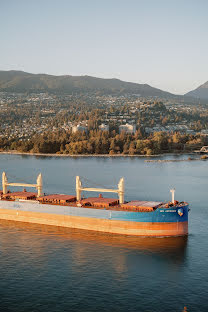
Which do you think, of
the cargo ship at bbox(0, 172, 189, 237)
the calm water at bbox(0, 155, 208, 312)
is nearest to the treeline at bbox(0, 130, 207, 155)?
the cargo ship at bbox(0, 172, 189, 237)

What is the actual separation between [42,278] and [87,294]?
9.01ft

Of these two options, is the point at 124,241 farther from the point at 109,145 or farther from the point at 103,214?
the point at 109,145

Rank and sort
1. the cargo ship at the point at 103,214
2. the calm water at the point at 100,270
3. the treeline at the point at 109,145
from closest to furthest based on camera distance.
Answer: the calm water at the point at 100,270 < the cargo ship at the point at 103,214 < the treeline at the point at 109,145

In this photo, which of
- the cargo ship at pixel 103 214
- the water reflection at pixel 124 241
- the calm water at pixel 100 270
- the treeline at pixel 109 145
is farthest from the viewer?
the treeline at pixel 109 145

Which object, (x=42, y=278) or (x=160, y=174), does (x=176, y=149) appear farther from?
(x=42, y=278)

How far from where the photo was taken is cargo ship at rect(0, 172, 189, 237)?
2289 centimetres

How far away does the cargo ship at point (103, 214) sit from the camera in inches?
901

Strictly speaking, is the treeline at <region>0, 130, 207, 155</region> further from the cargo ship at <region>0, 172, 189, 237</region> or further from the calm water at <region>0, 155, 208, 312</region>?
the calm water at <region>0, 155, 208, 312</region>

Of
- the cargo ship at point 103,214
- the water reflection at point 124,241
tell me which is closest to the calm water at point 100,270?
the water reflection at point 124,241

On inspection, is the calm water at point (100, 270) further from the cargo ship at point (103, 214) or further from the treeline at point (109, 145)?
the treeline at point (109, 145)

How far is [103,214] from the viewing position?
939 inches

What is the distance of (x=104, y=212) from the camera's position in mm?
23797

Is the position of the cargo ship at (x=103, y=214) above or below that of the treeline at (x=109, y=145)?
below

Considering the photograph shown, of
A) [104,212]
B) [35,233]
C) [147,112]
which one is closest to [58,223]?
[35,233]
